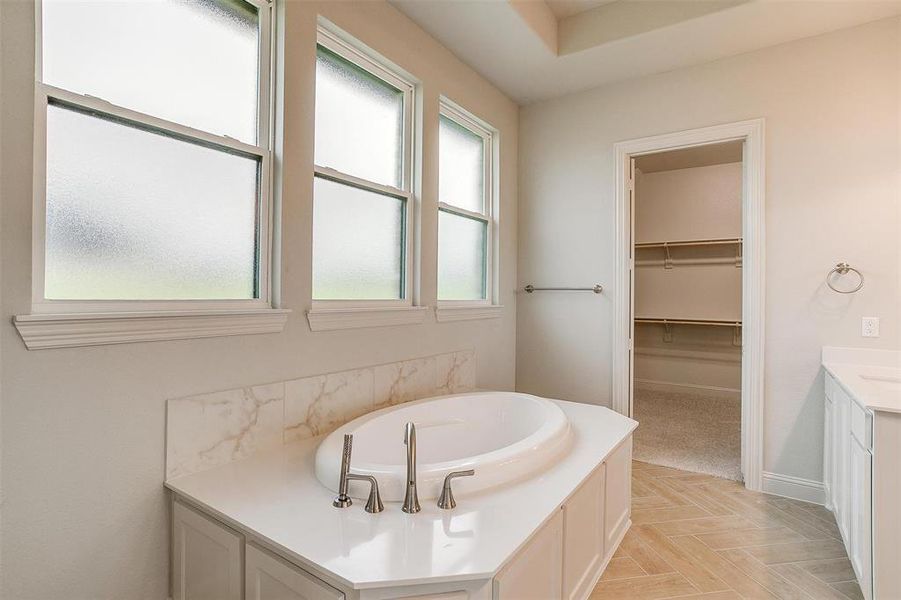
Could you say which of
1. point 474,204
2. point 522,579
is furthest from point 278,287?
point 474,204

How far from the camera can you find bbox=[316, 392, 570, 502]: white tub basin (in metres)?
1.48

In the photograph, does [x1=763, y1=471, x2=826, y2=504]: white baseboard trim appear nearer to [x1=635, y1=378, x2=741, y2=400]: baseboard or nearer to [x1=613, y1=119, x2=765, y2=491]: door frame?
[x1=613, y1=119, x2=765, y2=491]: door frame

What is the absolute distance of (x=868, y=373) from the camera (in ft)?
7.86

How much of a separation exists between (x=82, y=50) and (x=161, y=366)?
40.9 inches

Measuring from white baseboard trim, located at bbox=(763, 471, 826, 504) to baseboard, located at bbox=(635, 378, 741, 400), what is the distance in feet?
8.48

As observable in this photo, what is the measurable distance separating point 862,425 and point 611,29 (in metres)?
2.46

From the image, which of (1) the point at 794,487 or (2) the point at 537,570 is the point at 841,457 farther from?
(2) the point at 537,570

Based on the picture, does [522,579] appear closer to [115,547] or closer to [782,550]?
[115,547]

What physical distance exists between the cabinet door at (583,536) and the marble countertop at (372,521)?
88mm

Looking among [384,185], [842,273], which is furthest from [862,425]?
[384,185]

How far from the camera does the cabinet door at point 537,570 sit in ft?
3.97

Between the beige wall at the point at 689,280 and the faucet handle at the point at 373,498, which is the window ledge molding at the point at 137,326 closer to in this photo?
the faucet handle at the point at 373,498

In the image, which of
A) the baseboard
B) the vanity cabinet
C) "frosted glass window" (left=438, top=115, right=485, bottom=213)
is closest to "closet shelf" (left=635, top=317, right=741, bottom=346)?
the baseboard

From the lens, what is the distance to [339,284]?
2297 mm
